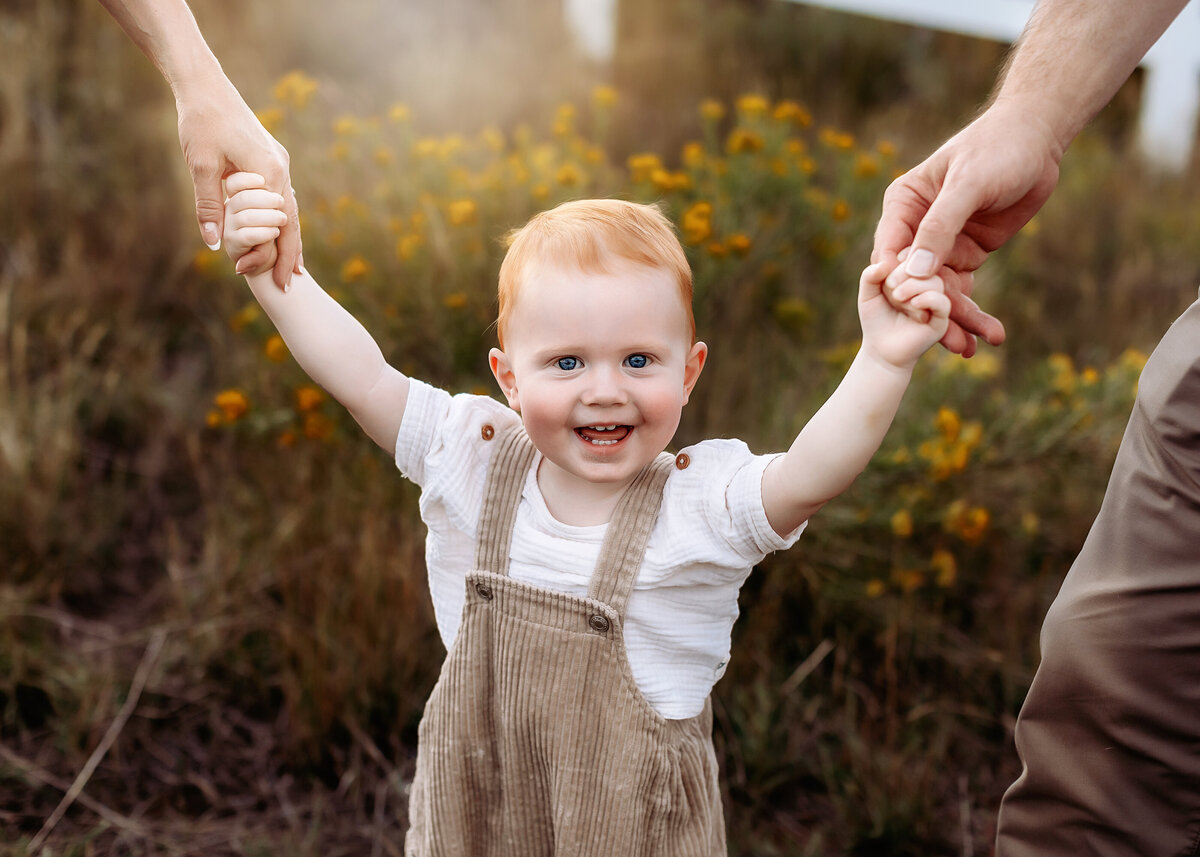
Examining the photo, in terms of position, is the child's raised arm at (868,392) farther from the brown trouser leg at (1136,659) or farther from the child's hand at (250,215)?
the child's hand at (250,215)

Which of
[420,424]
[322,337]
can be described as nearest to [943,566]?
[420,424]

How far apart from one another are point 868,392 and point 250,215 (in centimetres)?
80

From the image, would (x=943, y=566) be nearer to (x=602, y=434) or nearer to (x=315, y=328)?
(x=602, y=434)

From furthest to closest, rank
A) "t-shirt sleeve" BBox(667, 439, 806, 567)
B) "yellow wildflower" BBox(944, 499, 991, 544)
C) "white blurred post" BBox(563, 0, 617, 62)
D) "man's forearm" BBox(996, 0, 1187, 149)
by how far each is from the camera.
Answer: "white blurred post" BBox(563, 0, 617, 62) → "yellow wildflower" BBox(944, 499, 991, 544) → "man's forearm" BBox(996, 0, 1187, 149) → "t-shirt sleeve" BBox(667, 439, 806, 567)

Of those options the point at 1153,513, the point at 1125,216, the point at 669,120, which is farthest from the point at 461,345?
the point at 1125,216

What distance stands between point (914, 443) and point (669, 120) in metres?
3.39

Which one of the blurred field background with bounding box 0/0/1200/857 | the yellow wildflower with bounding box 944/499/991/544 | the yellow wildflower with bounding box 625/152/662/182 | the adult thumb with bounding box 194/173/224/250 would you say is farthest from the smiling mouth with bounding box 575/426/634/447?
the yellow wildflower with bounding box 625/152/662/182

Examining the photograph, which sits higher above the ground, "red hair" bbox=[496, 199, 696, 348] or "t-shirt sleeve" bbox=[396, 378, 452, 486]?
"red hair" bbox=[496, 199, 696, 348]

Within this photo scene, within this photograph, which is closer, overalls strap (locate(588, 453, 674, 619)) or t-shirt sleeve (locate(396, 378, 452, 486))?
overalls strap (locate(588, 453, 674, 619))

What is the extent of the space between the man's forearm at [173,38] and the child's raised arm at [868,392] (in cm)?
90

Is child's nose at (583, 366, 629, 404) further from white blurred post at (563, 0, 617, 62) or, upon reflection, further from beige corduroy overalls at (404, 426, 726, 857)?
white blurred post at (563, 0, 617, 62)

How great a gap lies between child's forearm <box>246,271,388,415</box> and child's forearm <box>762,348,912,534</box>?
0.58 m

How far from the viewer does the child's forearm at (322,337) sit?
1403mm

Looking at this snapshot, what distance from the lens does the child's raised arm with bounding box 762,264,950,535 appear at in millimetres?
1191
